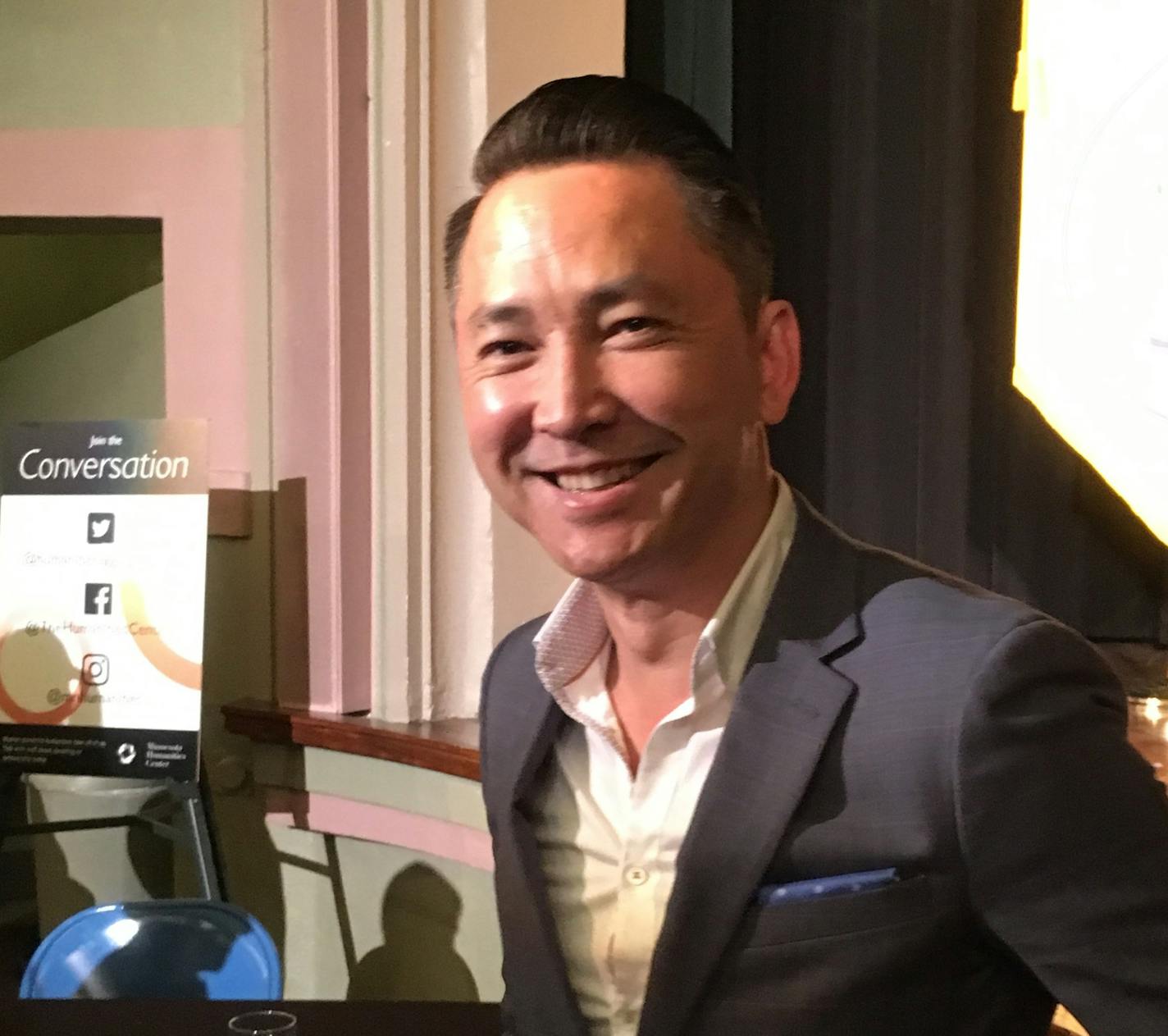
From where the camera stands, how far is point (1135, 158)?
80.3 inches

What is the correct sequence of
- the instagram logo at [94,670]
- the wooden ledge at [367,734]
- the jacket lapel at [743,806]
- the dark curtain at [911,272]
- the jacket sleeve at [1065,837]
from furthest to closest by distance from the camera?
the dark curtain at [911,272], the instagram logo at [94,670], the wooden ledge at [367,734], the jacket lapel at [743,806], the jacket sleeve at [1065,837]

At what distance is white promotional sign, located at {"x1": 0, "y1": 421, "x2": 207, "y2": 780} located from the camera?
1995mm

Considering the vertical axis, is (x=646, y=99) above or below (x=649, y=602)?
above

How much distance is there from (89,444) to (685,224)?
62.8 inches

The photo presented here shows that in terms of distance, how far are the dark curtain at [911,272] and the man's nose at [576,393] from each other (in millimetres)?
1697

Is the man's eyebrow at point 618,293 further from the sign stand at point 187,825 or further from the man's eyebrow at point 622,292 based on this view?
the sign stand at point 187,825

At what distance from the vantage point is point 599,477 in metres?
0.82

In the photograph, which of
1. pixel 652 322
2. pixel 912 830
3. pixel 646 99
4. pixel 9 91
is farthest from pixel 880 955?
pixel 9 91

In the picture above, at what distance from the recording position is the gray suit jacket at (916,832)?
0.70m

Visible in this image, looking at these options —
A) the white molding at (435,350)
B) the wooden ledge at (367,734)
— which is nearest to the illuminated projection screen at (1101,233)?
the white molding at (435,350)

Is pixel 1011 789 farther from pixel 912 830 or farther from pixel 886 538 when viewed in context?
pixel 886 538

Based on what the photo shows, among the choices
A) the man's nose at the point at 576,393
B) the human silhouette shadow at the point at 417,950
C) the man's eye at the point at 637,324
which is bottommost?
the human silhouette shadow at the point at 417,950

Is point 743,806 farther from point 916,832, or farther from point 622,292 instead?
point 622,292

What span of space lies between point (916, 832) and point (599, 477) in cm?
33
